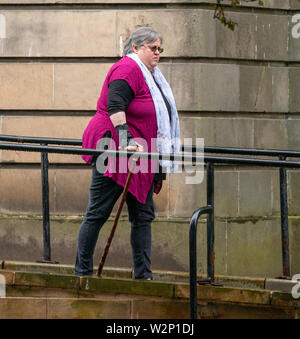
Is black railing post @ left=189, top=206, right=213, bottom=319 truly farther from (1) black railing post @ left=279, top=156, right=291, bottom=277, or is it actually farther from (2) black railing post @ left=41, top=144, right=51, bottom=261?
(2) black railing post @ left=41, top=144, right=51, bottom=261

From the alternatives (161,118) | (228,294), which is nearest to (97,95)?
(161,118)

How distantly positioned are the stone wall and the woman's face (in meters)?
2.63

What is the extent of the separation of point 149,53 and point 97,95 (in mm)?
2781

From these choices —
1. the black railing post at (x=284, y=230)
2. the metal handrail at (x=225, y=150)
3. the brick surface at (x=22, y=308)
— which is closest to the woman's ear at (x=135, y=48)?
the metal handrail at (x=225, y=150)

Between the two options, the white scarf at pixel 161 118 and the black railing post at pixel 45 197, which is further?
the black railing post at pixel 45 197

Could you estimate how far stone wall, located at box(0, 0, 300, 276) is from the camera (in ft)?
27.8

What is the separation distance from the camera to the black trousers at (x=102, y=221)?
5.73 m

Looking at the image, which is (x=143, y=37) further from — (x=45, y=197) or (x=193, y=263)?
(x=193, y=263)

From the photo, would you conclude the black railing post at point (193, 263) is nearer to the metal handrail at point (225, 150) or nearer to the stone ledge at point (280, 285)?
the stone ledge at point (280, 285)

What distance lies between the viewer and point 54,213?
8531mm

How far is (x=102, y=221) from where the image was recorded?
5.77 metres

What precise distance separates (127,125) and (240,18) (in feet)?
11.2

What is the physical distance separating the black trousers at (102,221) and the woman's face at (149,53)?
2.54ft

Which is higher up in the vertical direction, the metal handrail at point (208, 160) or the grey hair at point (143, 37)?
the grey hair at point (143, 37)
